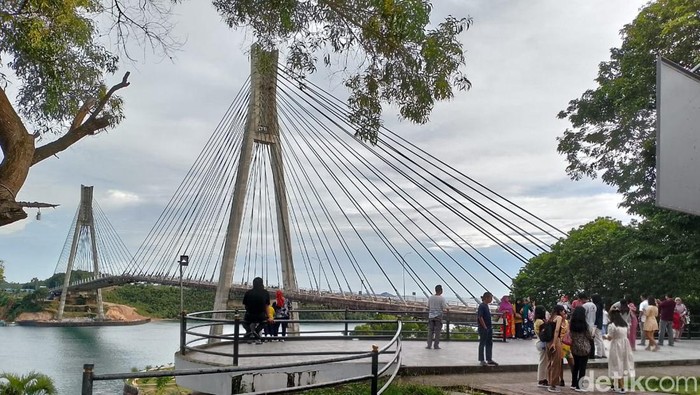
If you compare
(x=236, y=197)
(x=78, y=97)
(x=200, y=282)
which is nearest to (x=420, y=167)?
(x=236, y=197)

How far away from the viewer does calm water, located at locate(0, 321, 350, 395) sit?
28.9m

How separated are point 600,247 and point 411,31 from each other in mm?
19031

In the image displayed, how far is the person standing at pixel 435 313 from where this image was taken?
1087 centimetres

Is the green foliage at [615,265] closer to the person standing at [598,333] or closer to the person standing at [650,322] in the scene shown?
the person standing at [650,322]

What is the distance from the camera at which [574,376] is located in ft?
26.6

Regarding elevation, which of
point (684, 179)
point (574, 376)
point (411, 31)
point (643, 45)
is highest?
point (643, 45)

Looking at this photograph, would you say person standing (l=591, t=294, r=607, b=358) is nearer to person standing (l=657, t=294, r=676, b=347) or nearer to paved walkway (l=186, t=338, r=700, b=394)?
paved walkway (l=186, t=338, r=700, b=394)

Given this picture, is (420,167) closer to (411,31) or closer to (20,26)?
Answer: (411,31)

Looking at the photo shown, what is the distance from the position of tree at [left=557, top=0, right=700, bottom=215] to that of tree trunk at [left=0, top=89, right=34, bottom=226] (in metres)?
13.8

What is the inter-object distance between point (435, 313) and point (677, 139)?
302 inches

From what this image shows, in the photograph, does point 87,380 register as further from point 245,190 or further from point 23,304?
point 23,304

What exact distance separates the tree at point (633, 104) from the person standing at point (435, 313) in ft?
26.0

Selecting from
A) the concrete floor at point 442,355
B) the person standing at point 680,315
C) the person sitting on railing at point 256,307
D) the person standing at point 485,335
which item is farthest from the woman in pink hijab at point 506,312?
the person sitting on railing at point 256,307

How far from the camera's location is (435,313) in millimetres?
11070
